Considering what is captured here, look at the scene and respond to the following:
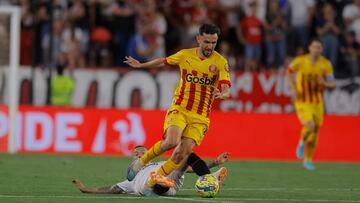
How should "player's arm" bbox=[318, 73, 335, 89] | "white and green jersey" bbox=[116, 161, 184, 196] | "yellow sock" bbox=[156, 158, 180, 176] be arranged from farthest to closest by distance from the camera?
"player's arm" bbox=[318, 73, 335, 89] → "yellow sock" bbox=[156, 158, 180, 176] → "white and green jersey" bbox=[116, 161, 184, 196]

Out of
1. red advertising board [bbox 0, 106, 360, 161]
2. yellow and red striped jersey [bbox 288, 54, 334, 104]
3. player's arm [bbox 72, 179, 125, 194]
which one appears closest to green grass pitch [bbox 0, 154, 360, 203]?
player's arm [bbox 72, 179, 125, 194]

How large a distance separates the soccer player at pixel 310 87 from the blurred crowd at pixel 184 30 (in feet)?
11.7

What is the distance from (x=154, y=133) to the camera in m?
22.8

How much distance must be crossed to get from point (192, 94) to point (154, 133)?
9649 mm

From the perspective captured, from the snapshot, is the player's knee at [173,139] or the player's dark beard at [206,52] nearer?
the player's knee at [173,139]

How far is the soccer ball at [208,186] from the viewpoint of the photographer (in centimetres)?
1256

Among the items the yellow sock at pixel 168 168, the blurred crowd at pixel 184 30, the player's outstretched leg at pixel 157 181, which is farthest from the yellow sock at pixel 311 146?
the player's outstretched leg at pixel 157 181

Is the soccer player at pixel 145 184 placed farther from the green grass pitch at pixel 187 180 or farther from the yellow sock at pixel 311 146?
the yellow sock at pixel 311 146

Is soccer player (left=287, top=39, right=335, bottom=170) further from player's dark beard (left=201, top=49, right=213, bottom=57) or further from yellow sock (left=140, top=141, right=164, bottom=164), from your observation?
yellow sock (left=140, top=141, right=164, bottom=164)

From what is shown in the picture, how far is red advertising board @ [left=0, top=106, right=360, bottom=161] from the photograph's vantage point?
74.9ft

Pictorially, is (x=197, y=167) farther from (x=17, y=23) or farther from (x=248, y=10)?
(x=248, y=10)

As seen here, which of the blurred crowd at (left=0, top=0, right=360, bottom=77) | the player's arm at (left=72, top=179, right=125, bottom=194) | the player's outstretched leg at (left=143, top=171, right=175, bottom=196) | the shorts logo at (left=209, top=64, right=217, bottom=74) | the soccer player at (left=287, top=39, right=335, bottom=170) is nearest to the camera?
the player's outstretched leg at (left=143, top=171, right=175, bottom=196)

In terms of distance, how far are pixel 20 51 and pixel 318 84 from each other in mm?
7180

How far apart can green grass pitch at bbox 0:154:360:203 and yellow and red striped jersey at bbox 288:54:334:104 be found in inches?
52.7
